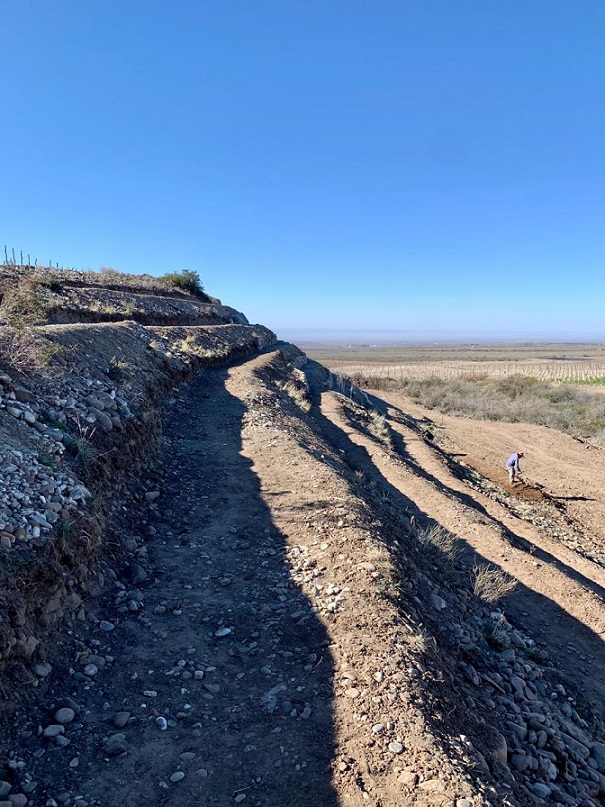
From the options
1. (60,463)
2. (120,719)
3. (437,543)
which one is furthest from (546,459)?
(120,719)

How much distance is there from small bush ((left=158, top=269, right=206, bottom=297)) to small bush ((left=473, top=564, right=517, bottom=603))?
32.1 metres

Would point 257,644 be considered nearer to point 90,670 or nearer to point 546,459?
point 90,670

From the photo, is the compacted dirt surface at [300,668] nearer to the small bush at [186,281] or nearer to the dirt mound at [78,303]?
the dirt mound at [78,303]

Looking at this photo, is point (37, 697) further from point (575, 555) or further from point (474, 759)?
point (575, 555)

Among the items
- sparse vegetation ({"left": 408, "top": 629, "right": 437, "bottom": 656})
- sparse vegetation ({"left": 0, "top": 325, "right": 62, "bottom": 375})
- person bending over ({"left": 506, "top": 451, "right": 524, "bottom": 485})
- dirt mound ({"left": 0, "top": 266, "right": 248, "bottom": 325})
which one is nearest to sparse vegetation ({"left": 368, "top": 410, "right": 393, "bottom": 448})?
person bending over ({"left": 506, "top": 451, "right": 524, "bottom": 485})

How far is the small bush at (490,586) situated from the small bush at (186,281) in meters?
32.1

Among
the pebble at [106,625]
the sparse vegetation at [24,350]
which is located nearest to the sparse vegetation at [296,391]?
the sparse vegetation at [24,350]

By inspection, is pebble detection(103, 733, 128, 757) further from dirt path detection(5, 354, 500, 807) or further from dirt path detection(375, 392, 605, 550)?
dirt path detection(375, 392, 605, 550)

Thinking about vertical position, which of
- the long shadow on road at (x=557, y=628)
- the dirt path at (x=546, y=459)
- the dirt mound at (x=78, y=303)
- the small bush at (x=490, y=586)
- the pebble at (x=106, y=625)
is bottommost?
the dirt path at (x=546, y=459)

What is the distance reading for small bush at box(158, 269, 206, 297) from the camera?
36781mm

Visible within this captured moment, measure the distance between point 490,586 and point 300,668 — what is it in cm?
461

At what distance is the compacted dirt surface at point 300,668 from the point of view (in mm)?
3330

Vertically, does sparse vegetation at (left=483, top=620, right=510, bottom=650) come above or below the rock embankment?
below

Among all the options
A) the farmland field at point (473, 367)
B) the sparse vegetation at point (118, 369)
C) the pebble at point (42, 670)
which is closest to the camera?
the pebble at point (42, 670)
